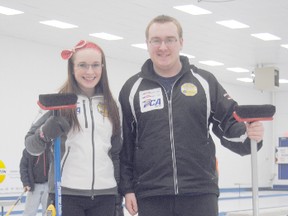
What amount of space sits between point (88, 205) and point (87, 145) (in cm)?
35

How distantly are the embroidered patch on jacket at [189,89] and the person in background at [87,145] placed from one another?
44 centimetres

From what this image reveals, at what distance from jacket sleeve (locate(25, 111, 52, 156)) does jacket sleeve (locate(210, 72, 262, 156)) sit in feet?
3.24

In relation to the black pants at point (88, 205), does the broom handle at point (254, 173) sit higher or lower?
higher

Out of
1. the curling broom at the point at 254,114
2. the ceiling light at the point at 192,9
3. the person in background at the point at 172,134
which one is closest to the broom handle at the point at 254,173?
the curling broom at the point at 254,114

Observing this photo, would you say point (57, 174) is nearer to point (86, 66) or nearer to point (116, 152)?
point (116, 152)

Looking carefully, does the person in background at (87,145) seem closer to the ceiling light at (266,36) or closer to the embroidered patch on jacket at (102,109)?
the embroidered patch on jacket at (102,109)

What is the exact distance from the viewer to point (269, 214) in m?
7.58

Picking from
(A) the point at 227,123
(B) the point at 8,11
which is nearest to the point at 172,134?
(A) the point at 227,123

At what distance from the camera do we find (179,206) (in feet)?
11.2

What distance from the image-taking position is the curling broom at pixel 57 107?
10.7 ft

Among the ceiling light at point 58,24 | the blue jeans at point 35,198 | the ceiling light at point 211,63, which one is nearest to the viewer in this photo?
the blue jeans at point 35,198

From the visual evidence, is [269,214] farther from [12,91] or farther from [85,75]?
[12,91]

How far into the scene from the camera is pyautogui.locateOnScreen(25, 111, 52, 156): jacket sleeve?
11.3 feet

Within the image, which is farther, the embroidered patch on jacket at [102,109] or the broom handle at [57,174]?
the embroidered patch on jacket at [102,109]
